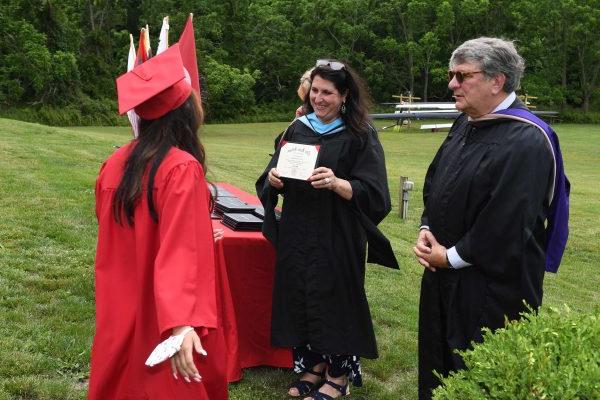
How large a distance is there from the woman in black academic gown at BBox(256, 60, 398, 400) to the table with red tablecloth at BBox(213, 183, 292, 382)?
0.35 metres

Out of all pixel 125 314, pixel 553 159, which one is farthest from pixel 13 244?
pixel 553 159

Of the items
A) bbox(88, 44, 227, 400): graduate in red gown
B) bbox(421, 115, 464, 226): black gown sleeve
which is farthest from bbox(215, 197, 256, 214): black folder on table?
bbox(88, 44, 227, 400): graduate in red gown

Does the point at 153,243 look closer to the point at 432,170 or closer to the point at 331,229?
the point at 331,229

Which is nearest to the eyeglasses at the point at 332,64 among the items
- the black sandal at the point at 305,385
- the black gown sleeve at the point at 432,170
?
the black gown sleeve at the point at 432,170

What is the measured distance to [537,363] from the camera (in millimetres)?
1923

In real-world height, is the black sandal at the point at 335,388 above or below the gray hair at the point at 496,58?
below

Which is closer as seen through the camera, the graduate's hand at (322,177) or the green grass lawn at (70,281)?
the graduate's hand at (322,177)

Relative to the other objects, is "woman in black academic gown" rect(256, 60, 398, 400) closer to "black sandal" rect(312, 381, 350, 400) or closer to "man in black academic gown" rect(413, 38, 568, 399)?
"black sandal" rect(312, 381, 350, 400)

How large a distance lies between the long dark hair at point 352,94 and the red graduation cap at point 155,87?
4.57 ft

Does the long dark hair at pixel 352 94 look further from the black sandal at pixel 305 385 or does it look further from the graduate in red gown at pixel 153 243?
the black sandal at pixel 305 385

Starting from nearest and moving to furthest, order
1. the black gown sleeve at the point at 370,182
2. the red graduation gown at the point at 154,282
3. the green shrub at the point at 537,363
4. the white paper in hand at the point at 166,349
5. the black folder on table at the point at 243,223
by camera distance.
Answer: the green shrub at the point at 537,363, the white paper in hand at the point at 166,349, the red graduation gown at the point at 154,282, the black gown sleeve at the point at 370,182, the black folder on table at the point at 243,223

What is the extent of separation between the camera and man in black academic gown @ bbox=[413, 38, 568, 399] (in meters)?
3.09

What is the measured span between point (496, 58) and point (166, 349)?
6.61 ft

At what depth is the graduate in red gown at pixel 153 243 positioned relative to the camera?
2521 mm
